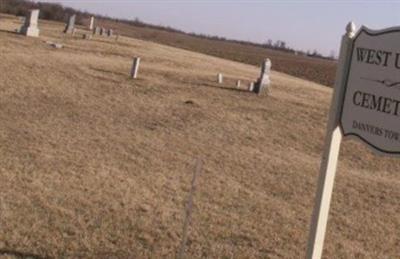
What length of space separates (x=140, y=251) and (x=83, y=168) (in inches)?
135

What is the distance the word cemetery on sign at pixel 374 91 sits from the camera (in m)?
4.61

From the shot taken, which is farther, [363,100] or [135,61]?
[135,61]

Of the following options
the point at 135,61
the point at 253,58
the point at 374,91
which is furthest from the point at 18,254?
the point at 253,58

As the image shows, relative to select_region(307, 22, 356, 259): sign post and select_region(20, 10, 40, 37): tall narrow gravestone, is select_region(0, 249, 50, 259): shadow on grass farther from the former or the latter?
select_region(20, 10, 40, 37): tall narrow gravestone

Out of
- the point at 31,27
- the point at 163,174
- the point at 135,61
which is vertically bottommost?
the point at 163,174

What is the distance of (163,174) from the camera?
10469mm

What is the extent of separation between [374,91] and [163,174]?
238 inches

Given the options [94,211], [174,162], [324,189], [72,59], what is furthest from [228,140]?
[72,59]

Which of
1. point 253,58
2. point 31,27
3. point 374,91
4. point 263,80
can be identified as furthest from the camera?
point 253,58

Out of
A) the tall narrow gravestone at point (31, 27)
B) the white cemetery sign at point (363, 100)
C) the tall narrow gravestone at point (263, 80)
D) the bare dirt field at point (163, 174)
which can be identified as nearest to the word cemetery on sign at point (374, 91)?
the white cemetery sign at point (363, 100)

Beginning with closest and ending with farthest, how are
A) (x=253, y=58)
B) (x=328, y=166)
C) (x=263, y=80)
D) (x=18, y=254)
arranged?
(x=328, y=166)
(x=18, y=254)
(x=263, y=80)
(x=253, y=58)

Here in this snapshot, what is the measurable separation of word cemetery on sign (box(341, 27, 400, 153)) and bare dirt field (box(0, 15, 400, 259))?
2608 millimetres

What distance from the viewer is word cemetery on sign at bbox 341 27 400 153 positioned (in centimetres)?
461

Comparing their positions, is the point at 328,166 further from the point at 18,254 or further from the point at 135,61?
the point at 135,61
